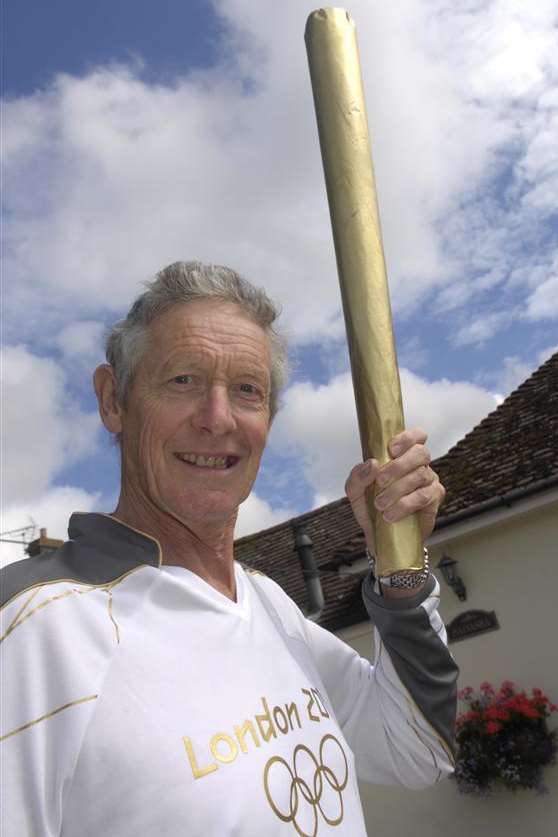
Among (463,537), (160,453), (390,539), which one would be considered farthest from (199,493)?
(463,537)

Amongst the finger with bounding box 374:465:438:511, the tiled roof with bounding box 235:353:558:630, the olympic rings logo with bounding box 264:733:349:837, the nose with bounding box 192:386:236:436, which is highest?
the tiled roof with bounding box 235:353:558:630

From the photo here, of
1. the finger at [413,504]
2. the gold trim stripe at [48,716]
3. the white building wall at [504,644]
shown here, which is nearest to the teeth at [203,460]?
the finger at [413,504]

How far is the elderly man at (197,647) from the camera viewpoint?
55.2 inches

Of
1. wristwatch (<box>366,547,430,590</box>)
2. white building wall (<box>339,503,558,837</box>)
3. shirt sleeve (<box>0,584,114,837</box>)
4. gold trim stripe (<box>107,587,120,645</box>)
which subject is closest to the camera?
shirt sleeve (<box>0,584,114,837</box>)

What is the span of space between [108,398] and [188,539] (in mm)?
411

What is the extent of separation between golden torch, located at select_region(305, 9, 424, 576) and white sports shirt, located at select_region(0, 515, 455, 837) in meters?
0.37

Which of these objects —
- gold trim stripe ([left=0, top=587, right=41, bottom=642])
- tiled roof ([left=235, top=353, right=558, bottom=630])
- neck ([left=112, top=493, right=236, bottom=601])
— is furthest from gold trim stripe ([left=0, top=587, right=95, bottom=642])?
tiled roof ([left=235, top=353, right=558, bottom=630])

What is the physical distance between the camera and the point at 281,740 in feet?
5.46

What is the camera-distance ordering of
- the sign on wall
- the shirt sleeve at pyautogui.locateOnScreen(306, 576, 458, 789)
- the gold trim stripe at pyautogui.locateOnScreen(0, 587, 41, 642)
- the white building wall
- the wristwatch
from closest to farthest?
1. the gold trim stripe at pyautogui.locateOnScreen(0, 587, 41, 642)
2. the wristwatch
3. the shirt sleeve at pyautogui.locateOnScreen(306, 576, 458, 789)
4. the white building wall
5. the sign on wall

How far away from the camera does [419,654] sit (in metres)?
2.00

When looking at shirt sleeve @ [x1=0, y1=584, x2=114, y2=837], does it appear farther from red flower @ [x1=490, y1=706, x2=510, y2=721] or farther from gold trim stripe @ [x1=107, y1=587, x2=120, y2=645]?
red flower @ [x1=490, y1=706, x2=510, y2=721]

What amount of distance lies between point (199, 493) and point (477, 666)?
7.65m

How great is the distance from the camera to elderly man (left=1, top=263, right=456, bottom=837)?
140 cm

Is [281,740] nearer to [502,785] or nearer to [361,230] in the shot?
[361,230]
